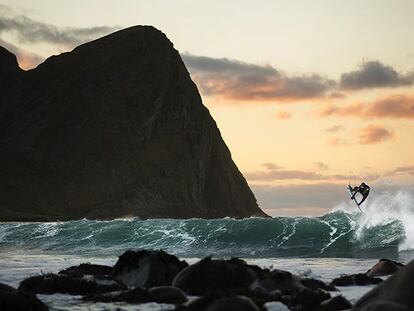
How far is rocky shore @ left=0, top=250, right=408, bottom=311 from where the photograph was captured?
33.5 ft

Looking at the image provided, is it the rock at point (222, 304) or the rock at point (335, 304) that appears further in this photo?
the rock at point (335, 304)

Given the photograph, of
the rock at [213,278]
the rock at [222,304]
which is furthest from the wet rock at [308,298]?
the rock at [222,304]

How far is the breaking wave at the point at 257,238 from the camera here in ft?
111

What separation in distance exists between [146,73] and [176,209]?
114ft

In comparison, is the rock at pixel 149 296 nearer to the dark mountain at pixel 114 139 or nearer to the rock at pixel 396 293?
the rock at pixel 396 293

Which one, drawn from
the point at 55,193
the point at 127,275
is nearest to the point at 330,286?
the point at 127,275

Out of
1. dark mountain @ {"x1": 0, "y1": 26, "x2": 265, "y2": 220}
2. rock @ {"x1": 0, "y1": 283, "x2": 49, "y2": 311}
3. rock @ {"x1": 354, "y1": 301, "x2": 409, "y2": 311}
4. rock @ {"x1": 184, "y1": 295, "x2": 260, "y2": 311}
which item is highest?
dark mountain @ {"x1": 0, "y1": 26, "x2": 265, "y2": 220}

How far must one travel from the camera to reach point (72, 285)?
48.5 ft

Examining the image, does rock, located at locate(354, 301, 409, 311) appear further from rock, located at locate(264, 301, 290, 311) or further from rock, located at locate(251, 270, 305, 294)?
rock, located at locate(251, 270, 305, 294)

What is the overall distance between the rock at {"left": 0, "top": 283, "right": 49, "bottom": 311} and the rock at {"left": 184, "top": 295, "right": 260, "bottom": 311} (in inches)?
105

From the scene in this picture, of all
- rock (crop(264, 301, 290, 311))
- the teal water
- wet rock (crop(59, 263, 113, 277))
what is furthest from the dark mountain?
rock (crop(264, 301, 290, 311))

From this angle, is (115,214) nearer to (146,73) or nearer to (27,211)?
(27,211)

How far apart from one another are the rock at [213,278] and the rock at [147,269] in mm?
1093

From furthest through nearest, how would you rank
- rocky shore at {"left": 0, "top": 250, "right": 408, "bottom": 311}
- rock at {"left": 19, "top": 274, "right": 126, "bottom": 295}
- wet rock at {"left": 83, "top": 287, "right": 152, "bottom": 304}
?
rock at {"left": 19, "top": 274, "right": 126, "bottom": 295}, wet rock at {"left": 83, "top": 287, "right": 152, "bottom": 304}, rocky shore at {"left": 0, "top": 250, "right": 408, "bottom": 311}
